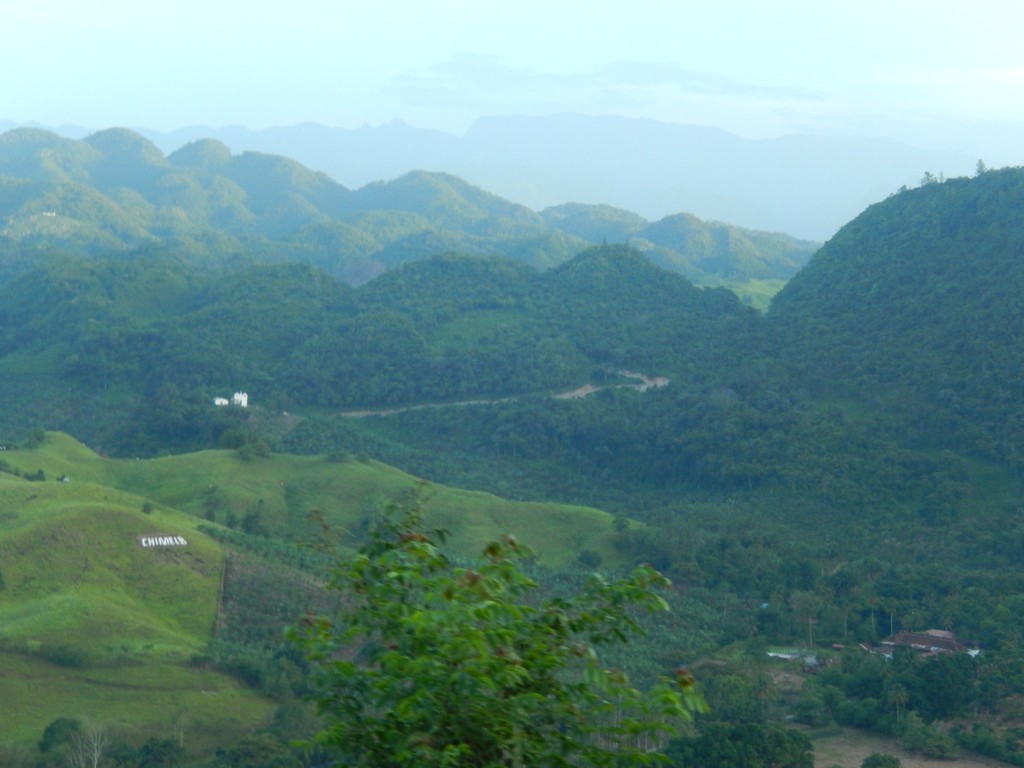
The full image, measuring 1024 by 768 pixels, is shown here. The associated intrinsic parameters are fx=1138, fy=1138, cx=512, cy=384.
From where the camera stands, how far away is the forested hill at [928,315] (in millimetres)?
38250

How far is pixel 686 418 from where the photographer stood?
43.8 m

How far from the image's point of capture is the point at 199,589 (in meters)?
25.1

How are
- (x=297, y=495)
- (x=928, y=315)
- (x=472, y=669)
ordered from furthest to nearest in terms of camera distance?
(x=928, y=315) < (x=297, y=495) < (x=472, y=669)

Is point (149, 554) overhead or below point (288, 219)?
below

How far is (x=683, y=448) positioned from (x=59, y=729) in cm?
2796

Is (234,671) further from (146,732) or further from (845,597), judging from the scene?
(845,597)

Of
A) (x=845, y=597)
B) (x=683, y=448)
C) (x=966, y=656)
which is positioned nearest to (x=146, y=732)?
(x=966, y=656)

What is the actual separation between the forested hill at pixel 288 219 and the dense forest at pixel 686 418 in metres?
23.9

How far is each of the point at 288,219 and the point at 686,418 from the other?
330ft

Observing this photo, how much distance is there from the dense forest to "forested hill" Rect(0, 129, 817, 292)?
23901 mm

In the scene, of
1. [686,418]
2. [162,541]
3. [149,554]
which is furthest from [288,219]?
[149,554]

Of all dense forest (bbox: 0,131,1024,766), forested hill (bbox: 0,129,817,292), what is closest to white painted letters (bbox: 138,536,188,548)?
dense forest (bbox: 0,131,1024,766)

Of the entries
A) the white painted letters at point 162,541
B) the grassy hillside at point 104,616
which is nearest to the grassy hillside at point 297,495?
the grassy hillside at point 104,616

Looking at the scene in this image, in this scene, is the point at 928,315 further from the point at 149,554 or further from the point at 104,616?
the point at 104,616
